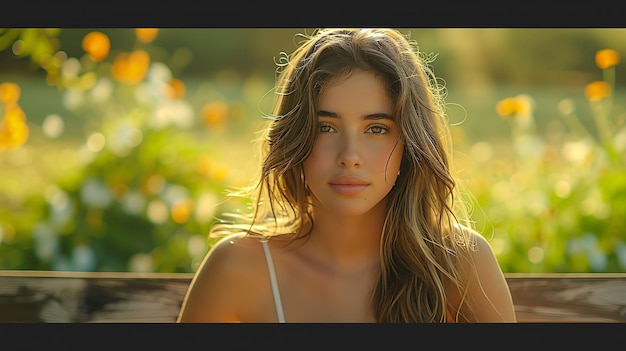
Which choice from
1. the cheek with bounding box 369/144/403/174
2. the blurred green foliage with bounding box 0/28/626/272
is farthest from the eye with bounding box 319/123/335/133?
the blurred green foliage with bounding box 0/28/626/272

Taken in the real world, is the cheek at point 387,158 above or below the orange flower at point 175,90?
below

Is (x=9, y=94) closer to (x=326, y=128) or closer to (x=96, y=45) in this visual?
(x=96, y=45)

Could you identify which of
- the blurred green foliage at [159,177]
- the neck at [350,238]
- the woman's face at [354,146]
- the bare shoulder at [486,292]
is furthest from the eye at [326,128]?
the blurred green foliage at [159,177]

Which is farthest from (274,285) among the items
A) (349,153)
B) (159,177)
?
(159,177)

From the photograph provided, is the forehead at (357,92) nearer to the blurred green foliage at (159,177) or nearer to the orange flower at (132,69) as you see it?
the blurred green foliage at (159,177)

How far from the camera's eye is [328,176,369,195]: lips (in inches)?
71.4

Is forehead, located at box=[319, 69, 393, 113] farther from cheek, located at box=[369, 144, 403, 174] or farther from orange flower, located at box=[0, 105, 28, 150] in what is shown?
orange flower, located at box=[0, 105, 28, 150]

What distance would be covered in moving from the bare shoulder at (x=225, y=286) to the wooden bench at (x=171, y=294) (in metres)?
0.25

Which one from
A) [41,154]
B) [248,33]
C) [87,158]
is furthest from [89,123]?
[248,33]

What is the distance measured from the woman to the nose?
0.02 m

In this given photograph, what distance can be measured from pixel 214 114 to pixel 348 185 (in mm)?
1603

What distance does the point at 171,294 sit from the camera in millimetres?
2242

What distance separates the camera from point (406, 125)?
188cm

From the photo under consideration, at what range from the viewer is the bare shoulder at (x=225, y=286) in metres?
1.96
